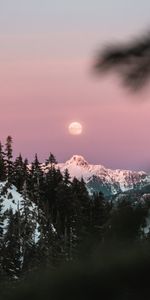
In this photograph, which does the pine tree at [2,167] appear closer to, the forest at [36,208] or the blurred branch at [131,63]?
the forest at [36,208]

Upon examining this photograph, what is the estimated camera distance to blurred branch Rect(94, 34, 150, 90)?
3.91 meters

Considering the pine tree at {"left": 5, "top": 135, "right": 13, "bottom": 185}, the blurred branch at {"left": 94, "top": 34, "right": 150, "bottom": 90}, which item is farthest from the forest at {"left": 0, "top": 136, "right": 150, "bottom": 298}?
the blurred branch at {"left": 94, "top": 34, "right": 150, "bottom": 90}

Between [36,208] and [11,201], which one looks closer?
[36,208]

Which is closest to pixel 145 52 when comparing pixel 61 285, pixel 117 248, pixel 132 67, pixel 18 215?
pixel 132 67

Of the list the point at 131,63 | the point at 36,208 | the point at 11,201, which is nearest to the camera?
the point at 131,63

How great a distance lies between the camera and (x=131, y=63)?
3.95 m

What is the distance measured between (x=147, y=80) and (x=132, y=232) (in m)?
1.38

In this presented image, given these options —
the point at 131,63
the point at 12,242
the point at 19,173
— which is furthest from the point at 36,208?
the point at 131,63

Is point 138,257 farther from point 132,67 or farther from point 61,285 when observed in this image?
point 132,67

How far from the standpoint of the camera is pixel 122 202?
2.97 m

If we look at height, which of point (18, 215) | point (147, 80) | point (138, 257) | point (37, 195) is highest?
point (37, 195)

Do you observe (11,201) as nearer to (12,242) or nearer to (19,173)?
(19,173)

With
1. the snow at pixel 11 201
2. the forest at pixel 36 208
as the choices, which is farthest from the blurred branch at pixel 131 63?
the snow at pixel 11 201

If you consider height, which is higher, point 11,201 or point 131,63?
point 11,201
